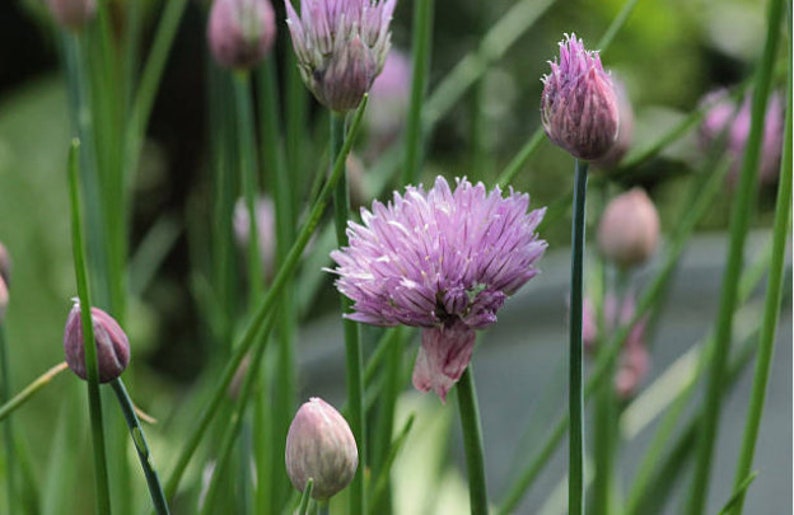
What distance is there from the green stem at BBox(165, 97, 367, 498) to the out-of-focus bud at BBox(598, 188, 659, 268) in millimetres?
267

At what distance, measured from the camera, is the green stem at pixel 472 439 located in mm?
359

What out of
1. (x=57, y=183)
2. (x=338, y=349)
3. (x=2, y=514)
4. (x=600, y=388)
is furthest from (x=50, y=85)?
(x=600, y=388)

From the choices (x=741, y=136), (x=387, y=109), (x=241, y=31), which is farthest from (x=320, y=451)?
(x=387, y=109)

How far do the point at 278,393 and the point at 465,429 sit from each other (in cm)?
30

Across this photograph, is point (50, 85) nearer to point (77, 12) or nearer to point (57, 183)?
point (57, 183)

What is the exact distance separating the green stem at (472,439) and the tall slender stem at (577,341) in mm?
28

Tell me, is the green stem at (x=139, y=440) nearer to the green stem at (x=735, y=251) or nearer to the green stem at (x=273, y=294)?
the green stem at (x=273, y=294)

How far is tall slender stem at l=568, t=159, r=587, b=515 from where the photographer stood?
0.34 metres

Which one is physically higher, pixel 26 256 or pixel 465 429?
pixel 465 429

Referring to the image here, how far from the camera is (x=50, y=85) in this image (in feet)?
6.04

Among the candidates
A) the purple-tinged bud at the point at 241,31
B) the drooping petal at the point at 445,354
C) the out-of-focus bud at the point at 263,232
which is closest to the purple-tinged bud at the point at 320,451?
the drooping petal at the point at 445,354

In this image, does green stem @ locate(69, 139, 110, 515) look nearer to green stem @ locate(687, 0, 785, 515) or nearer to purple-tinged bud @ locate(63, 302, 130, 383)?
purple-tinged bud @ locate(63, 302, 130, 383)

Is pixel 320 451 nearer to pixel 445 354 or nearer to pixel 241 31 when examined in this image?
pixel 445 354

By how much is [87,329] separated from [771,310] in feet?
0.74
